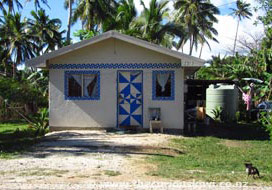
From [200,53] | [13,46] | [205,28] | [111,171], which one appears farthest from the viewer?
[200,53]

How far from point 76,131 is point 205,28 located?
32.6 meters

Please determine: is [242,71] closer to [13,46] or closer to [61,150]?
[61,150]

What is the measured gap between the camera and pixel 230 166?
783 centimetres

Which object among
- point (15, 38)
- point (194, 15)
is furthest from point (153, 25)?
point (15, 38)

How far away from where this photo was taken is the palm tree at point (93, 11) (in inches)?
1308

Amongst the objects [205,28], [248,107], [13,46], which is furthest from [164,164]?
[205,28]

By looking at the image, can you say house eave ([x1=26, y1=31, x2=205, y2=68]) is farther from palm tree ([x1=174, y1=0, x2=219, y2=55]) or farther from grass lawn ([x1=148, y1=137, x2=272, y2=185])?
palm tree ([x1=174, y1=0, x2=219, y2=55])

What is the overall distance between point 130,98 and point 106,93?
0.92m

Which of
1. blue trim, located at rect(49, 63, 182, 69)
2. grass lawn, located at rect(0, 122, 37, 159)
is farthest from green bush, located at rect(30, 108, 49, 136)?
blue trim, located at rect(49, 63, 182, 69)

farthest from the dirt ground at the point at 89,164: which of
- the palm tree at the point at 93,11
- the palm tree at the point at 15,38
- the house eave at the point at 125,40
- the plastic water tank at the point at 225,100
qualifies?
the palm tree at the point at 15,38

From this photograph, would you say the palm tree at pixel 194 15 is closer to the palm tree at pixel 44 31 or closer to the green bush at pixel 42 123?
the palm tree at pixel 44 31

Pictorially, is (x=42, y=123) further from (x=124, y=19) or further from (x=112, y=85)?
(x=124, y=19)

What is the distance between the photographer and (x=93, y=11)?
109 feet

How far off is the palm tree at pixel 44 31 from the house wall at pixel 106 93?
27.4m
